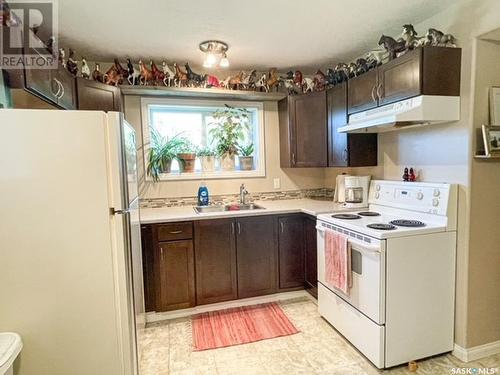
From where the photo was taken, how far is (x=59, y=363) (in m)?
1.44

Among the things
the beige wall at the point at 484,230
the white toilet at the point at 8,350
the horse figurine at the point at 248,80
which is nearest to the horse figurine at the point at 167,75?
the horse figurine at the point at 248,80

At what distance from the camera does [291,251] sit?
9.68 feet

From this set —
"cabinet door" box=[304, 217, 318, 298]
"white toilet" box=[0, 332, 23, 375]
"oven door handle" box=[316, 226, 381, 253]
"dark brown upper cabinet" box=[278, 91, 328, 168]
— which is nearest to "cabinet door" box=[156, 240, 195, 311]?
"cabinet door" box=[304, 217, 318, 298]

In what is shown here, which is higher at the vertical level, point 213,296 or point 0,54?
point 0,54

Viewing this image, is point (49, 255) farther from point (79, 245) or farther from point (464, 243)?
point (464, 243)

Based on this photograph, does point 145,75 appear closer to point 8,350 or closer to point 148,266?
point 148,266

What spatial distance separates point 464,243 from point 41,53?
3.02 m

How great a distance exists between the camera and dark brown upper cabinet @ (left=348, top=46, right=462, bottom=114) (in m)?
1.93

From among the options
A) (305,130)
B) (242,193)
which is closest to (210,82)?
(305,130)

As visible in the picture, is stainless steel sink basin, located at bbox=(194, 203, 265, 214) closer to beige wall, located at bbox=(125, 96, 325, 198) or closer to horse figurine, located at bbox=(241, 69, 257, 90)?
beige wall, located at bbox=(125, 96, 325, 198)

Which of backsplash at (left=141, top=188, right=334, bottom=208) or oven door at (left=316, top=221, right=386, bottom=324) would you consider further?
backsplash at (left=141, top=188, right=334, bottom=208)

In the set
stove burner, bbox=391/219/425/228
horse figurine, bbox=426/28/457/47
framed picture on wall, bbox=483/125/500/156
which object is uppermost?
horse figurine, bbox=426/28/457/47

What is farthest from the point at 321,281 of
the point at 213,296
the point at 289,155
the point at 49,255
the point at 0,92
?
the point at 0,92

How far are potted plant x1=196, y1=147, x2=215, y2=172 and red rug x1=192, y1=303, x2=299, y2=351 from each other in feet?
4.97
